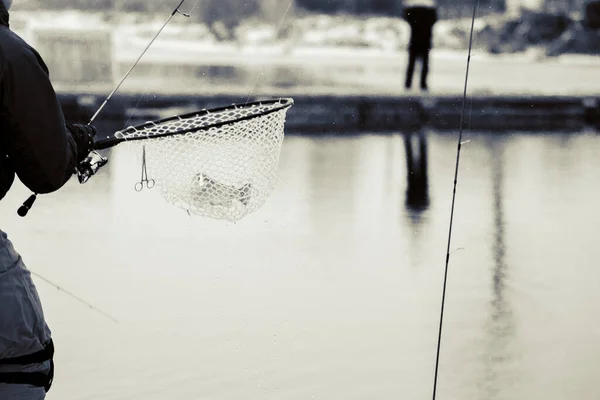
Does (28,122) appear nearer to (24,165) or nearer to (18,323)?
(24,165)

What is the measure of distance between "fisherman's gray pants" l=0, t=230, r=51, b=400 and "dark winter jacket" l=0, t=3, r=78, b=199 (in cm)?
16

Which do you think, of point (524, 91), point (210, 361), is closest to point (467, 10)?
point (524, 91)

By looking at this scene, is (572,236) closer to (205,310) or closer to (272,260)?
(272,260)

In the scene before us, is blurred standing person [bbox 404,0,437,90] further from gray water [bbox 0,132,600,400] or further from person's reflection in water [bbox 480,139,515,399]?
person's reflection in water [bbox 480,139,515,399]

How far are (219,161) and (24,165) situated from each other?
4.54ft

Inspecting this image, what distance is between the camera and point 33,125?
249 centimetres

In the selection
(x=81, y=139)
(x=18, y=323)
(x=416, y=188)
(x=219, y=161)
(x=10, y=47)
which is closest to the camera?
(x=10, y=47)

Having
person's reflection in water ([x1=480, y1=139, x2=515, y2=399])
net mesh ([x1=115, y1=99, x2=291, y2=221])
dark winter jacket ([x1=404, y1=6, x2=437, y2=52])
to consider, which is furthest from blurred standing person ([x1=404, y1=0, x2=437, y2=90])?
net mesh ([x1=115, y1=99, x2=291, y2=221])

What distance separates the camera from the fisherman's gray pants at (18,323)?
2.53m

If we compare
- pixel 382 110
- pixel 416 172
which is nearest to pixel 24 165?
pixel 416 172

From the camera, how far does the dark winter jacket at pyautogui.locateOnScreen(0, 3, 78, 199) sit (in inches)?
96.1

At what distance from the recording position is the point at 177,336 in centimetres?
512

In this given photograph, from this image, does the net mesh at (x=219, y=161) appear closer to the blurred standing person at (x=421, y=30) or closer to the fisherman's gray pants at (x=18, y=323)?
the fisherman's gray pants at (x=18, y=323)

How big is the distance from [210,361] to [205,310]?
2.82 feet
